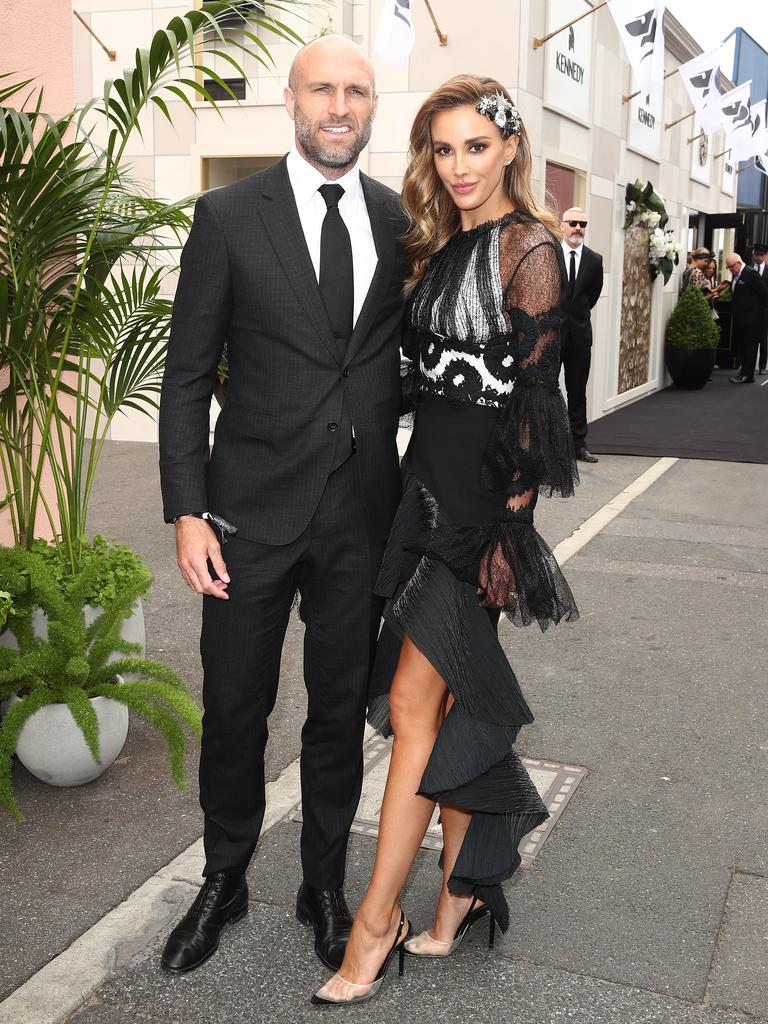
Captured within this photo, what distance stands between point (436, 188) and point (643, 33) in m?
9.85

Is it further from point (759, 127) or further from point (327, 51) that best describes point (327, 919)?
point (759, 127)

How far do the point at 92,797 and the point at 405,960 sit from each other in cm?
140

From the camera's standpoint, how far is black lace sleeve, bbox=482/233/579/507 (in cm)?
248

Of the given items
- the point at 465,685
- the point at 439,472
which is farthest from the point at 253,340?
the point at 465,685

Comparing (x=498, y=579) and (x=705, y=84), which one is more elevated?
(x=705, y=84)

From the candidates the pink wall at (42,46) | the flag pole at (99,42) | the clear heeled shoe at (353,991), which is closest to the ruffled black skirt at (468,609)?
the clear heeled shoe at (353,991)

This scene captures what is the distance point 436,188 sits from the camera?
271cm

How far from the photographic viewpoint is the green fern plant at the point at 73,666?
3.63m

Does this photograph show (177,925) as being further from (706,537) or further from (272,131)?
(272,131)

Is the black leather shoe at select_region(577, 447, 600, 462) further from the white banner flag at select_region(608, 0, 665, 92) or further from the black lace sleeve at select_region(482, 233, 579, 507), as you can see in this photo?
the black lace sleeve at select_region(482, 233, 579, 507)

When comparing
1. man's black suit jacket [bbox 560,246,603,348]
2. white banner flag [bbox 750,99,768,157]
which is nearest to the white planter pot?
man's black suit jacket [bbox 560,246,603,348]

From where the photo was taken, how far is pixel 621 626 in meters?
5.71

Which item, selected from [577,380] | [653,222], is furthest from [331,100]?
[653,222]

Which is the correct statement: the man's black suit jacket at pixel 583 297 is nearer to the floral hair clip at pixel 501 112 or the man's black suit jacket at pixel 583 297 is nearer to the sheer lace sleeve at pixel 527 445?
the floral hair clip at pixel 501 112
